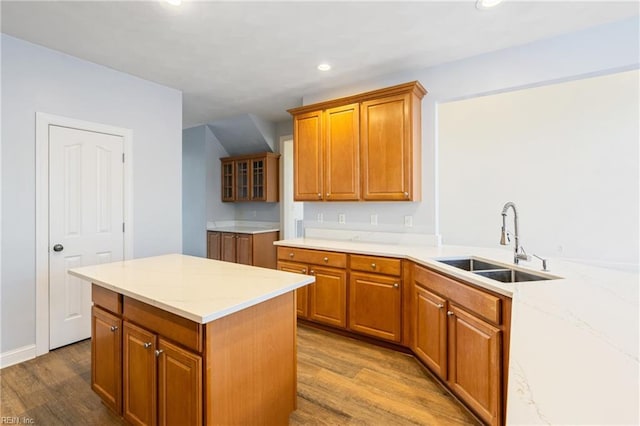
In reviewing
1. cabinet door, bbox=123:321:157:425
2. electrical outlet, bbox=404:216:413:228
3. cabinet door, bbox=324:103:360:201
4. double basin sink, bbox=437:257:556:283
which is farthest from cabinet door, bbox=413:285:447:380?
cabinet door, bbox=123:321:157:425

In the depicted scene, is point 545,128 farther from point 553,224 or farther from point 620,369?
point 620,369

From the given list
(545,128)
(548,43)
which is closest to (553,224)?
(545,128)

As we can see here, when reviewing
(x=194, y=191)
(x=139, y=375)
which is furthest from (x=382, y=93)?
(x=194, y=191)

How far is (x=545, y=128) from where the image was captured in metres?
5.04

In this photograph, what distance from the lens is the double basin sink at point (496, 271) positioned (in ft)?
6.29

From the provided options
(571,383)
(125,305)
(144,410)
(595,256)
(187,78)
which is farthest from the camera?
(595,256)

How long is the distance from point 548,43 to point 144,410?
3.90 metres

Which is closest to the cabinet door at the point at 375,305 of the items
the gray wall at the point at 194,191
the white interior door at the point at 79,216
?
the white interior door at the point at 79,216

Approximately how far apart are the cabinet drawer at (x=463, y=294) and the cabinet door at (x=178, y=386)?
58.7 inches

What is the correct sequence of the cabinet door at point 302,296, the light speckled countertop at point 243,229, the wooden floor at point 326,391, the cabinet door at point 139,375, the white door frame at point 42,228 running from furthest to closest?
1. the light speckled countertop at point 243,229
2. the cabinet door at point 302,296
3. the white door frame at point 42,228
4. the wooden floor at point 326,391
5. the cabinet door at point 139,375

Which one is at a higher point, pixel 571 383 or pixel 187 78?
pixel 187 78

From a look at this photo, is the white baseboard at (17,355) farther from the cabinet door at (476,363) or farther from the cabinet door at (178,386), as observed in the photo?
the cabinet door at (476,363)

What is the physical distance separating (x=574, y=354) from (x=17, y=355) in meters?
3.72

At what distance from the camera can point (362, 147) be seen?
3170mm
